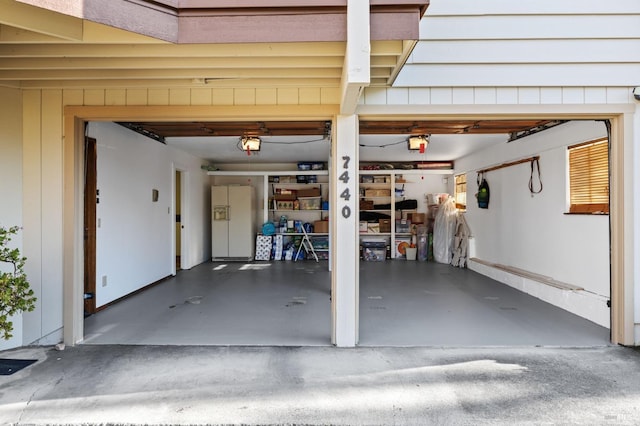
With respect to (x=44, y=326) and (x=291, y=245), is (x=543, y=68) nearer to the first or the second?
(x=44, y=326)

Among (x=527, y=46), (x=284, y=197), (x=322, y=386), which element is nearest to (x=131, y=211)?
(x=322, y=386)

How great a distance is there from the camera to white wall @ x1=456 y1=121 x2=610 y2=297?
163 inches

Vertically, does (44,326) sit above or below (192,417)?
above

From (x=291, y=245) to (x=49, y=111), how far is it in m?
6.30

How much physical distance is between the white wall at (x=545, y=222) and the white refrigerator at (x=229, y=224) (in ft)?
16.9

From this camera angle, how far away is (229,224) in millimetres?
8602

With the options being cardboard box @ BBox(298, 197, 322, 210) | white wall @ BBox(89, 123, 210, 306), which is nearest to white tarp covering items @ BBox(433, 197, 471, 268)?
cardboard box @ BBox(298, 197, 322, 210)

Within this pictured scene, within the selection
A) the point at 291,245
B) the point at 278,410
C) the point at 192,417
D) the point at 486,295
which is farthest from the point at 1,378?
the point at 291,245

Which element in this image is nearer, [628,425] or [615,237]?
[628,425]

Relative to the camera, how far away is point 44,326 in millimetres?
3281

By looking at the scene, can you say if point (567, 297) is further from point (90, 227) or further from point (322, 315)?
point (90, 227)

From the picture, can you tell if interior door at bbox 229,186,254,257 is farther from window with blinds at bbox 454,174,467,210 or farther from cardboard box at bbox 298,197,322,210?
window with blinds at bbox 454,174,467,210

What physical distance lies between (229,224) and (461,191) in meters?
5.47

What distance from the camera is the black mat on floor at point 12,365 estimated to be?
2746 millimetres
